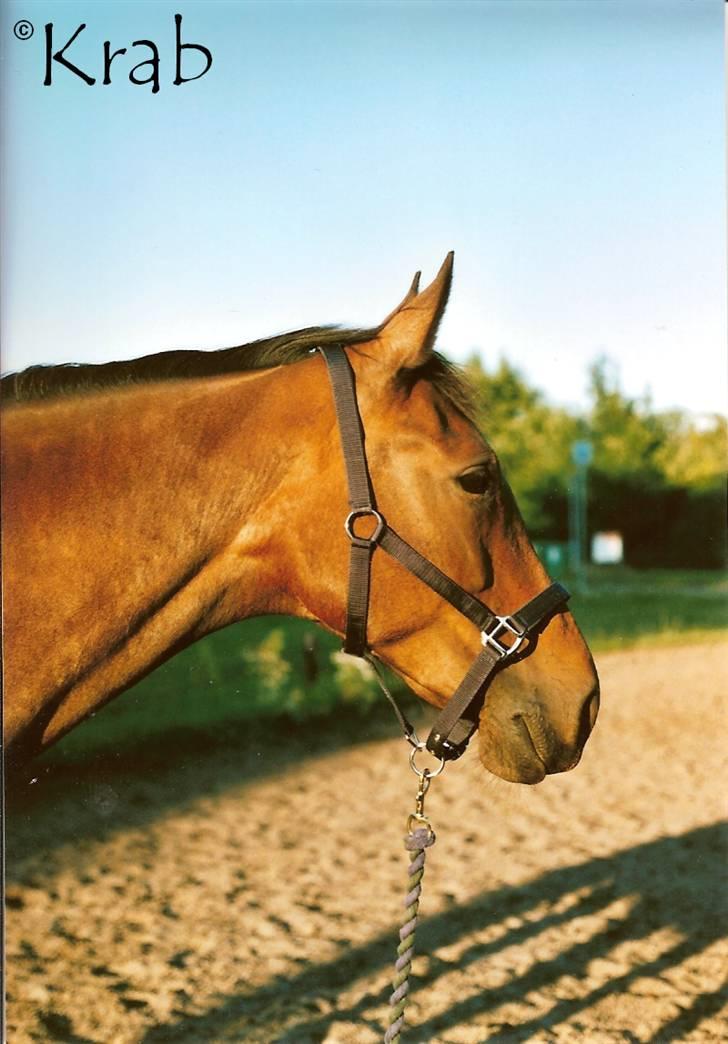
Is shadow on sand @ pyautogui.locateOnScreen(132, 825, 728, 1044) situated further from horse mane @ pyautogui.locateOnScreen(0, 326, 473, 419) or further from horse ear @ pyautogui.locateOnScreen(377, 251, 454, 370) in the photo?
horse ear @ pyautogui.locateOnScreen(377, 251, 454, 370)

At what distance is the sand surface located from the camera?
15.1 ft

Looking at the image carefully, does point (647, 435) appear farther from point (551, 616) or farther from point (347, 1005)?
point (551, 616)

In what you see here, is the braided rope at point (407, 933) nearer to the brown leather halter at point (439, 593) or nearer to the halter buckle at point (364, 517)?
the brown leather halter at point (439, 593)

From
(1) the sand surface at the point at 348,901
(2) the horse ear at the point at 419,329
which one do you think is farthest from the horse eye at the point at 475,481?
(1) the sand surface at the point at 348,901

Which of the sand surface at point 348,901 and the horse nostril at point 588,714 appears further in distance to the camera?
the sand surface at point 348,901

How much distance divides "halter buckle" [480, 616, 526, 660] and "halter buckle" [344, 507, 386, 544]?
0.39 meters

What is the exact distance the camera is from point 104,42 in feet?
9.61

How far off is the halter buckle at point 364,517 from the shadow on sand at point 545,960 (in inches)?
119

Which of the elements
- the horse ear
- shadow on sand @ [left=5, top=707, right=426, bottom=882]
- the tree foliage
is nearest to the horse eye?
the horse ear

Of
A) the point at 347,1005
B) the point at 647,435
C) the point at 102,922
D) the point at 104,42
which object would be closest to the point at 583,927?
the point at 347,1005

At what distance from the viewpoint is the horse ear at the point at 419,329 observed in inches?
95.0

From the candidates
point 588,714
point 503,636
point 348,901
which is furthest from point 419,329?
point 348,901

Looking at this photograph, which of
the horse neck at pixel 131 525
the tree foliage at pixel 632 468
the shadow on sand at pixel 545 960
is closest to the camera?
the horse neck at pixel 131 525

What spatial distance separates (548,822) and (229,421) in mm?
6414
